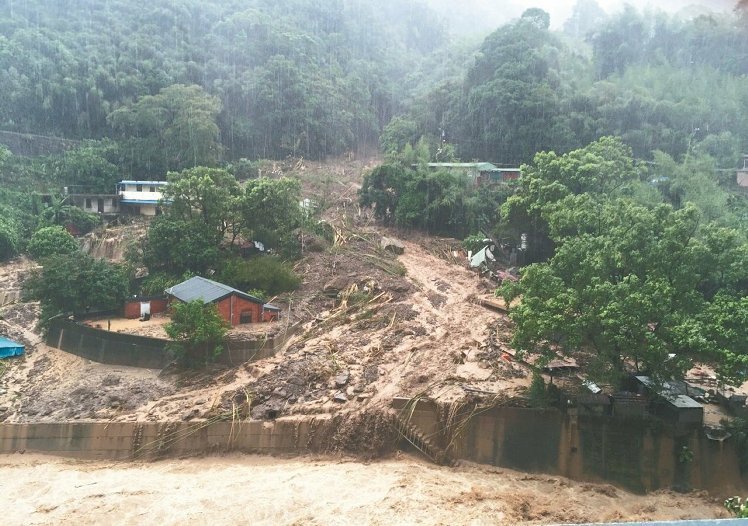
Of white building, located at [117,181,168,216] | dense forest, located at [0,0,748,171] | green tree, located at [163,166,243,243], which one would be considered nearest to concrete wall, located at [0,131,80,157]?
dense forest, located at [0,0,748,171]

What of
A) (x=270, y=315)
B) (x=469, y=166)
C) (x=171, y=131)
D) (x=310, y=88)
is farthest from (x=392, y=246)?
(x=310, y=88)

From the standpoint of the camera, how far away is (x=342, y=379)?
58.9 ft

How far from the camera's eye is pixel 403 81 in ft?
207

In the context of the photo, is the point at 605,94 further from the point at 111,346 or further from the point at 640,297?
the point at 111,346

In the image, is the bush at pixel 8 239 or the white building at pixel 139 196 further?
the white building at pixel 139 196

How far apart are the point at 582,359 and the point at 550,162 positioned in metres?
11.8

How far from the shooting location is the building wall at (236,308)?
2123 centimetres

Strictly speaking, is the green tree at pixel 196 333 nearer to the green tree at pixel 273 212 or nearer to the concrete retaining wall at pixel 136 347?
the concrete retaining wall at pixel 136 347

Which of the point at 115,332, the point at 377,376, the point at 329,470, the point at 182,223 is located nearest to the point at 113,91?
the point at 182,223

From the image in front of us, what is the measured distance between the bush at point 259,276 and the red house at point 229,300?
1.66 metres

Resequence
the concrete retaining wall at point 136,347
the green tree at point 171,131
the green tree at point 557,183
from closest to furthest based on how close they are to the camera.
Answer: the concrete retaining wall at point 136,347, the green tree at point 557,183, the green tree at point 171,131

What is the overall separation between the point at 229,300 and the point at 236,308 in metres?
0.45

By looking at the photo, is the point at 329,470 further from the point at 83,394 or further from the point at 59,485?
the point at 83,394

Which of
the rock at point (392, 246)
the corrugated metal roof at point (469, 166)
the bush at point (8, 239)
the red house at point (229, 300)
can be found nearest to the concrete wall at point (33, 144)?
the bush at point (8, 239)
